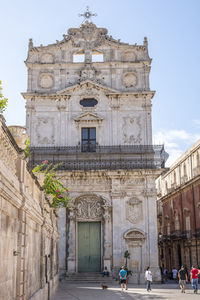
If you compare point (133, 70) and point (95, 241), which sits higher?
point (133, 70)

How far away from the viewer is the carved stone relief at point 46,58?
99.0 feet

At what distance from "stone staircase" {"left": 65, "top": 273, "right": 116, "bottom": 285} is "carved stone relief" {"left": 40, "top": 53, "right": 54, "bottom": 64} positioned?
1611cm

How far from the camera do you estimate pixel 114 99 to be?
95.0 ft

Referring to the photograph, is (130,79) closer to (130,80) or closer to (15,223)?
(130,80)

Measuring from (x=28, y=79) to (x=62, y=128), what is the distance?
15.6 feet

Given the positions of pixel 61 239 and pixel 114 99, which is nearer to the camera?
pixel 61 239

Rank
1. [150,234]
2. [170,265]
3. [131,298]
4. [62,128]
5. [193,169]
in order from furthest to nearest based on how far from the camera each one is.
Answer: [170,265] → [193,169] → [62,128] → [150,234] → [131,298]

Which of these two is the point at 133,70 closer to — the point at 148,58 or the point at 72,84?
the point at 148,58

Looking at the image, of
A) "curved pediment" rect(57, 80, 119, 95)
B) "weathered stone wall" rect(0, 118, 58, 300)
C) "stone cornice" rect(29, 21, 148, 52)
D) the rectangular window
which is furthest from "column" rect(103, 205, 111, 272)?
"weathered stone wall" rect(0, 118, 58, 300)

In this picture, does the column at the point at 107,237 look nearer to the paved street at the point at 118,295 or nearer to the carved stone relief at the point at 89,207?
the carved stone relief at the point at 89,207

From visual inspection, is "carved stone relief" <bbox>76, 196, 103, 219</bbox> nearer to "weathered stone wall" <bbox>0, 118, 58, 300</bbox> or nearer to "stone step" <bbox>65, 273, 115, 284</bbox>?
"stone step" <bbox>65, 273, 115, 284</bbox>

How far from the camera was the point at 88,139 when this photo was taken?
28438 mm

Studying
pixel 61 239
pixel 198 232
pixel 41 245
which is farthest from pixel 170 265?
pixel 41 245

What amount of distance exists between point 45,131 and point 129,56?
8.86 meters
